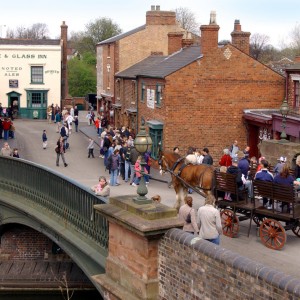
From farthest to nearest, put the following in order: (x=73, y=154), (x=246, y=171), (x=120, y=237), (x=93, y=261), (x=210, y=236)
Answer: (x=73, y=154)
(x=246, y=171)
(x=93, y=261)
(x=210, y=236)
(x=120, y=237)

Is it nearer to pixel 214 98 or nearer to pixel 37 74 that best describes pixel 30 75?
pixel 37 74

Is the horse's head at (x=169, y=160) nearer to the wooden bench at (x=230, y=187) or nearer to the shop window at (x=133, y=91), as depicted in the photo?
the wooden bench at (x=230, y=187)

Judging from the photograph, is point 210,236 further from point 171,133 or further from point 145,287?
point 171,133

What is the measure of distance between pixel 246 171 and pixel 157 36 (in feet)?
94.8

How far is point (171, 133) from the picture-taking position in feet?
94.1

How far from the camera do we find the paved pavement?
11836mm

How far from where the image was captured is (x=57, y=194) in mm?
15109

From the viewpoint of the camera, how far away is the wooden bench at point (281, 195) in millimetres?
11961

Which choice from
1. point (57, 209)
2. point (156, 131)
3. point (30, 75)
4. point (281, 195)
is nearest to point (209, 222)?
point (281, 195)

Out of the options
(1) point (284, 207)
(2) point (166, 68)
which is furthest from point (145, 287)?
(2) point (166, 68)

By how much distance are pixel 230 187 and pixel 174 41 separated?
24.1m

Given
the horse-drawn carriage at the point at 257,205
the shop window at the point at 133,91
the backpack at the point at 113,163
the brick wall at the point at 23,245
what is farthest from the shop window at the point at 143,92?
the horse-drawn carriage at the point at 257,205

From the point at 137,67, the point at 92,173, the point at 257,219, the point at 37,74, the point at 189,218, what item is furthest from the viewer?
the point at 37,74

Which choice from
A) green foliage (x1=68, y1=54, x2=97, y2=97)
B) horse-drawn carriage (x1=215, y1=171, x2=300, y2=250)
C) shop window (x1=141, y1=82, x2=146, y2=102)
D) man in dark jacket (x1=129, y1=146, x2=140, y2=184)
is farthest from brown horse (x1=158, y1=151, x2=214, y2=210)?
green foliage (x1=68, y1=54, x2=97, y2=97)
